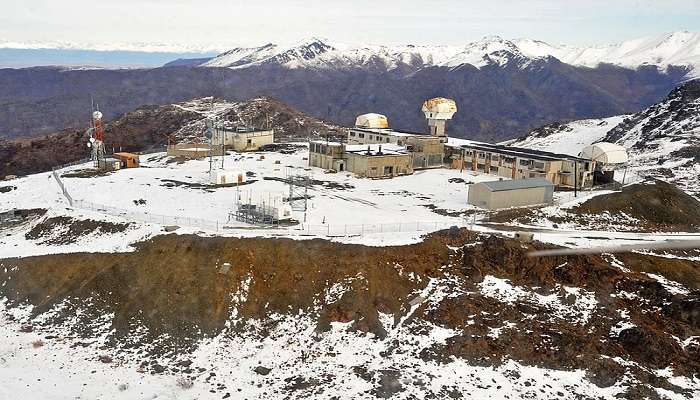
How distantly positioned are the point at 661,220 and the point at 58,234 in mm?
51812

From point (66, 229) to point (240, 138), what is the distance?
4035cm

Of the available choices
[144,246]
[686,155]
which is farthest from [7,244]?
[686,155]

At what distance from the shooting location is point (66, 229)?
44469 mm

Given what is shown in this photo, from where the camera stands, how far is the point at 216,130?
3319 inches

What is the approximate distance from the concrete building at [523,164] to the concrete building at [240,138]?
29.6 m

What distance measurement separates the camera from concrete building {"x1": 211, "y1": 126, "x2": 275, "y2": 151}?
82688mm

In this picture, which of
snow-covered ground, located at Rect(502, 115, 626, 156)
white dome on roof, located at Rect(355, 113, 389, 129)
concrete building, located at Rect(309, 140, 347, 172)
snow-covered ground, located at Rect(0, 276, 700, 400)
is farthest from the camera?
snow-covered ground, located at Rect(502, 115, 626, 156)

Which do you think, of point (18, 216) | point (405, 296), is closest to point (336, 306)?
point (405, 296)

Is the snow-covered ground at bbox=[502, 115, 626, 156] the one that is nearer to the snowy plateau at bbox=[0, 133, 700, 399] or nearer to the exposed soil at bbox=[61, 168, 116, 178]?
the snowy plateau at bbox=[0, 133, 700, 399]

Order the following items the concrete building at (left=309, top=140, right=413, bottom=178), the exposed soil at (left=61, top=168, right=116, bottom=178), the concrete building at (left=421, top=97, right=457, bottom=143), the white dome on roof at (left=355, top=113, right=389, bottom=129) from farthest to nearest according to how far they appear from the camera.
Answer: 1. the white dome on roof at (left=355, top=113, right=389, bottom=129)
2. the concrete building at (left=421, top=97, right=457, bottom=143)
3. the concrete building at (left=309, top=140, right=413, bottom=178)
4. the exposed soil at (left=61, top=168, right=116, bottom=178)

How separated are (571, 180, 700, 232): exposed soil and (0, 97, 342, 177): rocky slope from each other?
203 ft

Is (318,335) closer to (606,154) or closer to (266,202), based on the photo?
(266,202)

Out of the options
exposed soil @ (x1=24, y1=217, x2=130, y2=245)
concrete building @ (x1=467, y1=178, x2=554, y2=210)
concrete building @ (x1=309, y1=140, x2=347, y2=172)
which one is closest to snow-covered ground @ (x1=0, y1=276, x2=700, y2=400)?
exposed soil @ (x1=24, y1=217, x2=130, y2=245)

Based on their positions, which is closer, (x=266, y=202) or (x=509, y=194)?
(x=266, y=202)
